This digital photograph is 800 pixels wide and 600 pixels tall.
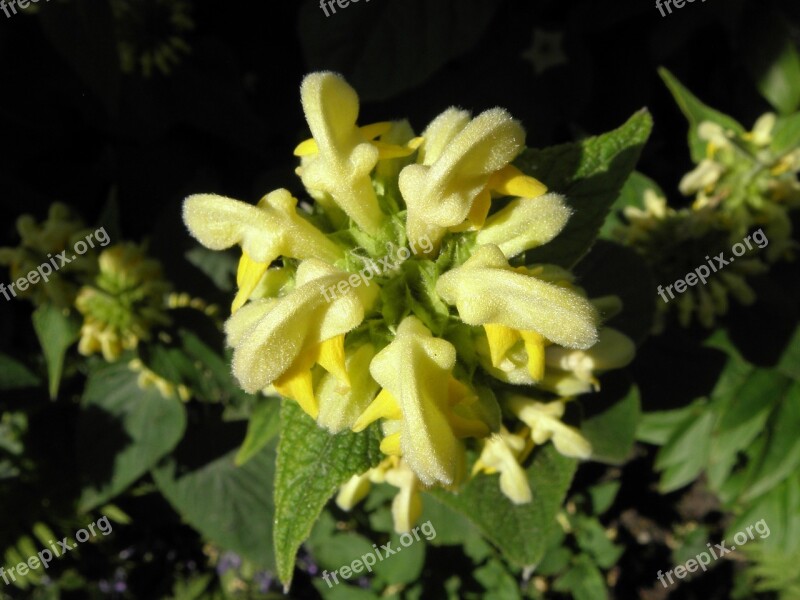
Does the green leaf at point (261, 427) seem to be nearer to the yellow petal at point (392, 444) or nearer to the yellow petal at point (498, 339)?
the yellow petal at point (392, 444)

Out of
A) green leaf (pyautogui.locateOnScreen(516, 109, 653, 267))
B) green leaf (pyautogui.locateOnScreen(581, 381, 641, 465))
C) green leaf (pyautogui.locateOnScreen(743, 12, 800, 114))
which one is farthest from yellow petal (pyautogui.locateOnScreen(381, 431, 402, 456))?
green leaf (pyautogui.locateOnScreen(743, 12, 800, 114))

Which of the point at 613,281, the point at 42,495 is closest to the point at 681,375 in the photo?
the point at 613,281

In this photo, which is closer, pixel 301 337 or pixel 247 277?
pixel 301 337

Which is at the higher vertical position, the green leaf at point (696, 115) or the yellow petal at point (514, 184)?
the yellow petal at point (514, 184)

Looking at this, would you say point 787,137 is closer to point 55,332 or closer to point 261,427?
point 261,427

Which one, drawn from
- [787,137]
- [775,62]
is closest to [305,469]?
[787,137]
